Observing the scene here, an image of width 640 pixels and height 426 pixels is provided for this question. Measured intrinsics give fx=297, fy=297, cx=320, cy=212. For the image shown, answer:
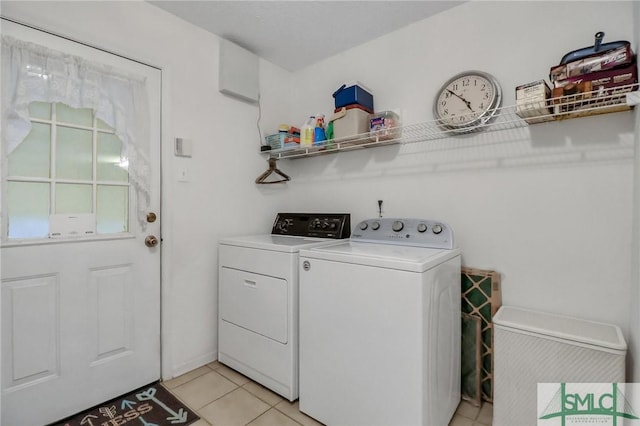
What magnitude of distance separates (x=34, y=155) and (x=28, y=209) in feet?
0.90

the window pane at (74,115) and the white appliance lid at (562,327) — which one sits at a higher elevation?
the window pane at (74,115)

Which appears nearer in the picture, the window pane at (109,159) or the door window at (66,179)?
the door window at (66,179)

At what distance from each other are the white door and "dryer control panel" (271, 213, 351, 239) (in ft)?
3.04

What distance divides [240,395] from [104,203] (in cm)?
139

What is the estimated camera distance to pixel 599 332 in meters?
1.32

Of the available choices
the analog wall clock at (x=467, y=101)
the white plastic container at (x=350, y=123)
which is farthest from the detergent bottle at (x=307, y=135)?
the analog wall clock at (x=467, y=101)

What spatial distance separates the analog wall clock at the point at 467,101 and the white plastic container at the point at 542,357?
1053 millimetres

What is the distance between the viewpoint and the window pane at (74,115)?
156 cm

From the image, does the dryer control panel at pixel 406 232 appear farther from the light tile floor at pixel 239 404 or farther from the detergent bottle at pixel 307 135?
the light tile floor at pixel 239 404

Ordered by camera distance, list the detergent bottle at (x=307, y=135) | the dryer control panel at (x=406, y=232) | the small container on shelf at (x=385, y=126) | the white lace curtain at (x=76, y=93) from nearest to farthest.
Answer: the white lace curtain at (x=76, y=93)
the dryer control panel at (x=406, y=232)
the small container on shelf at (x=385, y=126)
the detergent bottle at (x=307, y=135)

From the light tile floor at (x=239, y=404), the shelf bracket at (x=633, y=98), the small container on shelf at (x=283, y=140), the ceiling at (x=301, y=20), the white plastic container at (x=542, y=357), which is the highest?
the ceiling at (x=301, y=20)

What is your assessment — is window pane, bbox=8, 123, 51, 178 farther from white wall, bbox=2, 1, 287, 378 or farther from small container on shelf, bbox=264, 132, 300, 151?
small container on shelf, bbox=264, 132, 300, 151

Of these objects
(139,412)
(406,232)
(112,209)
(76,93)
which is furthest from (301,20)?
(139,412)

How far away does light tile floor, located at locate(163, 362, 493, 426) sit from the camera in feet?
5.15
